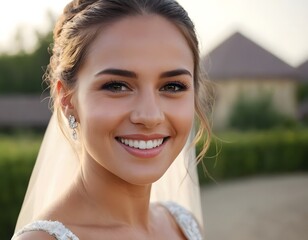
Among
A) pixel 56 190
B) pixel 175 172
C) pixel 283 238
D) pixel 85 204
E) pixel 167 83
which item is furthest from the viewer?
pixel 283 238

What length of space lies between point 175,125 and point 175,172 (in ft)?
3.61

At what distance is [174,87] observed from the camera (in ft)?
6.86

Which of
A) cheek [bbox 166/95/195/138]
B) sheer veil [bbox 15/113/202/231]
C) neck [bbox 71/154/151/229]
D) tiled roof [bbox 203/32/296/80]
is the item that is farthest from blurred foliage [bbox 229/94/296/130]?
cheek [bbox 166/95/195/138]

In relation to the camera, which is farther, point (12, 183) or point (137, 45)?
point (12, 183)

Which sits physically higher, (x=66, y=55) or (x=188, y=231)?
(x=66, y=55)

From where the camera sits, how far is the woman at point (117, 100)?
1.97 m

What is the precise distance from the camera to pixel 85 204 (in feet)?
7.22

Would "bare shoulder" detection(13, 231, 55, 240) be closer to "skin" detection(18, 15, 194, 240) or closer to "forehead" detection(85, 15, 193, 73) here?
"skin" detection(18, 15, 194, 240)

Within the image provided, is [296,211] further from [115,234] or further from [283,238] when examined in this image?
[115,234]

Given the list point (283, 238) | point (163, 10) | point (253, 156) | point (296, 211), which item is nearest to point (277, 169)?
point (253, 156)

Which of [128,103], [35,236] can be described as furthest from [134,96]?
[35,236]

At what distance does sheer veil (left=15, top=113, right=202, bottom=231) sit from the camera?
8.74 ft

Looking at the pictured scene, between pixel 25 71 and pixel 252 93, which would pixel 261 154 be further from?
pixel 25 71

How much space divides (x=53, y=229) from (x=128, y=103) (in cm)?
53
